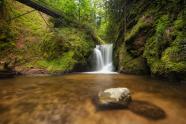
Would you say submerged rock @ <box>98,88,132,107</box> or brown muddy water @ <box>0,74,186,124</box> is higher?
submerged rock @ <box>98,88,132,107</box>

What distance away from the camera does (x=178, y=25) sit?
9.28 meters

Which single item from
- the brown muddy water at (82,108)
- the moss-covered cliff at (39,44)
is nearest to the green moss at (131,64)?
the moss-covered cliff at (39,44)

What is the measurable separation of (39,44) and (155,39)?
27.8 feet

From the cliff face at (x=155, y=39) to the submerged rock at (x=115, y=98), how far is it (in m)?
4.14

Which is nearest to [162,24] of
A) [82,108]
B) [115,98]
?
[115,98]

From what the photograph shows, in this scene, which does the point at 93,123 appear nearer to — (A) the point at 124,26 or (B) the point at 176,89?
(B) the point at 176,89

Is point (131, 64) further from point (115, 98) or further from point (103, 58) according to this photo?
point (115, 98)

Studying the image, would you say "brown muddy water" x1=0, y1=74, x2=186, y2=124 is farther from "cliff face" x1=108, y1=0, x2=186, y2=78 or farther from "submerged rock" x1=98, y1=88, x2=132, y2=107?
"cliff face" x1=108, y1=0, x2=186, y2=78

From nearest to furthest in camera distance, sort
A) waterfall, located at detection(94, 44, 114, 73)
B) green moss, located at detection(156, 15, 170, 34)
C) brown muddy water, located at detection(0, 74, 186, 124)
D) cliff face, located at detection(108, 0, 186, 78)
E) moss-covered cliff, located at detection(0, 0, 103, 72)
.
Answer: brown muddy water, located at detection(0, 74, 186, 124) → cliff face, located at detection(108, 0, 186, 78) → green moss, located at detection(156, 15, 170, 34) → moss-covered cliff, located at detection(0, 0, 103, 72) → waterfall, located at detection(94, 44, 114, 73)

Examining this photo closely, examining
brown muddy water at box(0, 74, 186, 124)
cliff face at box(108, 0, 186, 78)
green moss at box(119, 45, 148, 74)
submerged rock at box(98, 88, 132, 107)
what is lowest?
brown muddy water at box(0, 74, 186, 124)

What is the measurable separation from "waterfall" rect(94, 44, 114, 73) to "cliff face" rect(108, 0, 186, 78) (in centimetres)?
115

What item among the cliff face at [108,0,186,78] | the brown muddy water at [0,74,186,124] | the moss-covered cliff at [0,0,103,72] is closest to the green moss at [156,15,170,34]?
the cliff face at [108,0,186,78]

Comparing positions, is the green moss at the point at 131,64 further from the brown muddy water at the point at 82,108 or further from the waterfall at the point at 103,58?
the brown muddy water at the point at 82,108

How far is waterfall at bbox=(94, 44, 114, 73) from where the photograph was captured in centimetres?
1598
